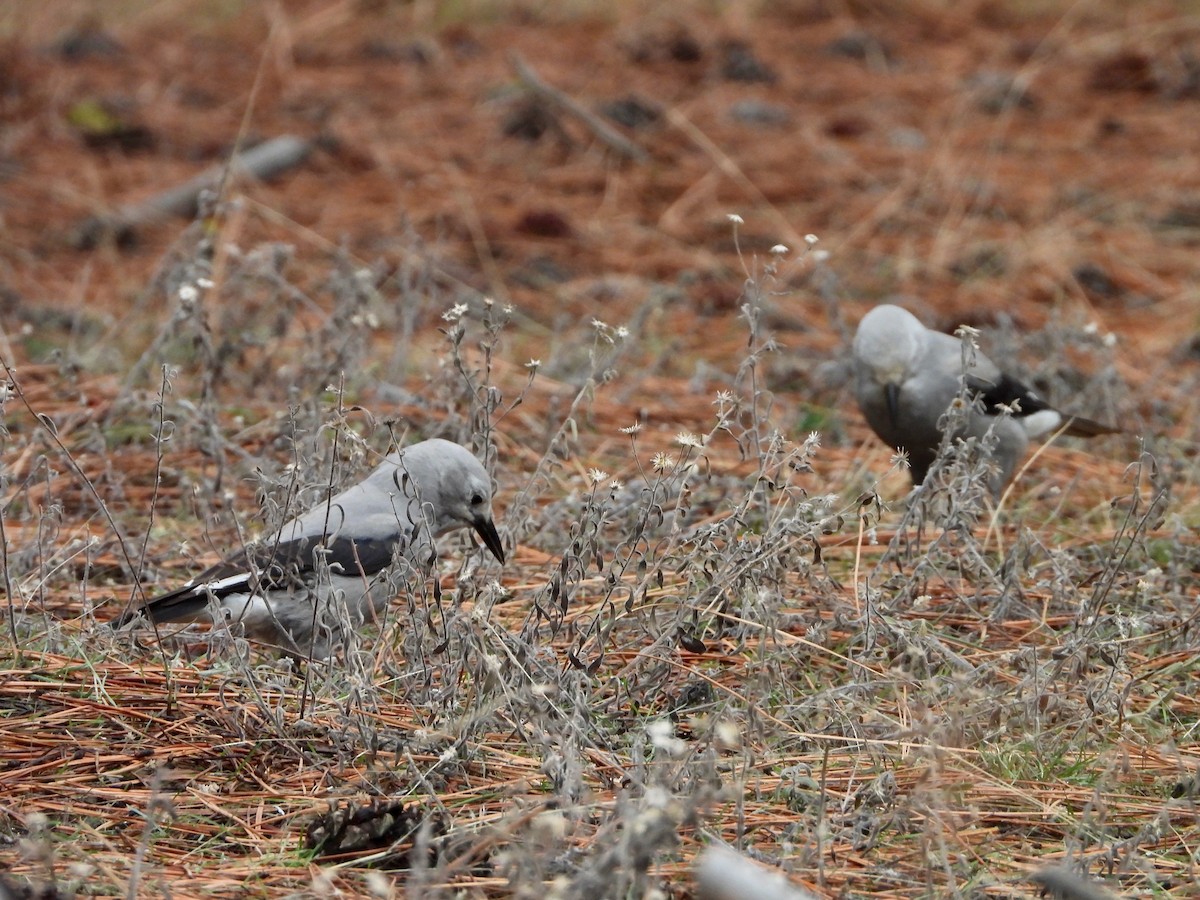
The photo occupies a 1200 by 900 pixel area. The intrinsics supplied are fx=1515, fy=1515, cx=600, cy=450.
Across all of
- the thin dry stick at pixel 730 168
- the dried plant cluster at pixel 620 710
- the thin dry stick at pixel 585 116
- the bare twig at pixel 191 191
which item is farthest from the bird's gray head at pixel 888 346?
the thin dry stick at pixel 585 116

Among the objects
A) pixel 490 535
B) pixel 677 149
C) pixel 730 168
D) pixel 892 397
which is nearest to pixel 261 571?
pixel 490 535

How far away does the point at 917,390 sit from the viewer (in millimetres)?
5473

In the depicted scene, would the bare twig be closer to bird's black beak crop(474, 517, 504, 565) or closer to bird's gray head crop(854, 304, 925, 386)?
bird's gray head crop(854, 304, 925, 386)

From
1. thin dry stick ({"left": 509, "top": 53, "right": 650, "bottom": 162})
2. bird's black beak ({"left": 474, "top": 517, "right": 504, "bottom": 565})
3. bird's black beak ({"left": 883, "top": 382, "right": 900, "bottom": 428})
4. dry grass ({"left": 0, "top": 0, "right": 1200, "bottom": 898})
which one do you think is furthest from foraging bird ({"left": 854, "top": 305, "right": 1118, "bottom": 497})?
thin dry stick ({"left": 509, "top": 53, "right": 650, "bottom": 162})

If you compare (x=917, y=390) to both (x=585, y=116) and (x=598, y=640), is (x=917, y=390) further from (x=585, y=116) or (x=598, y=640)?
(x=585, y=116)

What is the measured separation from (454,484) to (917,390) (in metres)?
2.00

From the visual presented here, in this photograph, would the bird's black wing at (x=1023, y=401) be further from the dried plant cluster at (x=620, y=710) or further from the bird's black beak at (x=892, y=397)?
the dried plant cluster at (x=620, y=710)

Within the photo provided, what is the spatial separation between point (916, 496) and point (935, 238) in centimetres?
517

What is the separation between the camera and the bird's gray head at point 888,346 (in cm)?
545

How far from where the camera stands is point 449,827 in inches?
114

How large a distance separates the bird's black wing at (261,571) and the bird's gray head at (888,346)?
80.3 inches

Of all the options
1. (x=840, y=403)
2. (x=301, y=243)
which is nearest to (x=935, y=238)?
(x=840, y=403)

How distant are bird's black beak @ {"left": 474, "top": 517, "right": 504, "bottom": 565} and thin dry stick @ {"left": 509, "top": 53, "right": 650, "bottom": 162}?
6.09 meters

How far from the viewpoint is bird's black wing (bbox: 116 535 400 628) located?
12.4ft
